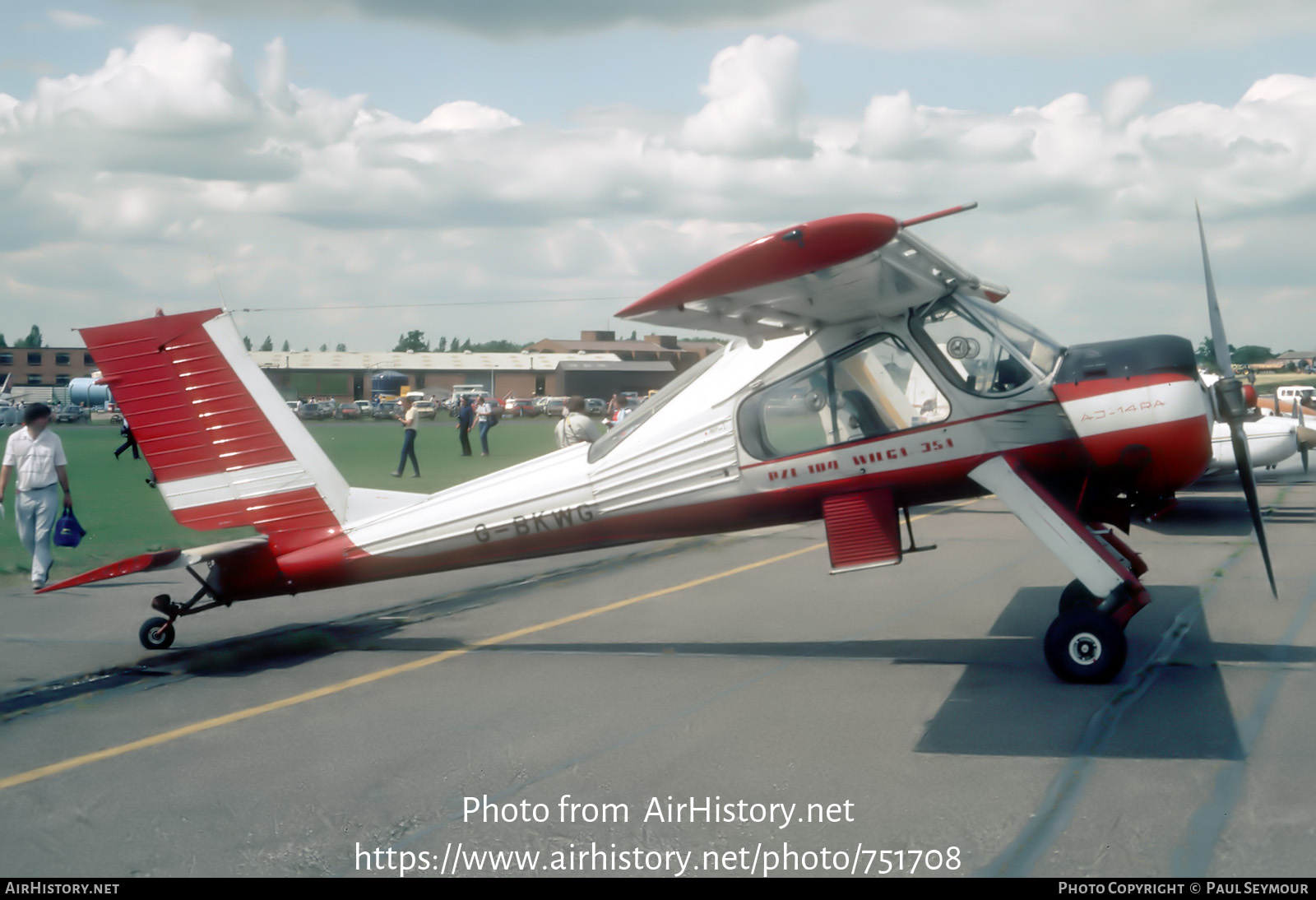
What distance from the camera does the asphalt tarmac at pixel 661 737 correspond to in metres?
3.82

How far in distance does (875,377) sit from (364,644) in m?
4.15

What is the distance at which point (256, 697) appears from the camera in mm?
6035

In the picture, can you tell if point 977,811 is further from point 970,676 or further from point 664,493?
point 664,493

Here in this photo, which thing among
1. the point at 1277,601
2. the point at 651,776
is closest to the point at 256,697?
the point at 651,776

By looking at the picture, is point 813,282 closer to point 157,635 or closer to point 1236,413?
point 1236,413

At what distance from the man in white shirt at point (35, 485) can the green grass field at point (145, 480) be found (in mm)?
722

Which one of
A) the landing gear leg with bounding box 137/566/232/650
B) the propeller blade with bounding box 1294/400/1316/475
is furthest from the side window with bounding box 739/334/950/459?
the propeller blade with bounding box 1294/400/1316/475

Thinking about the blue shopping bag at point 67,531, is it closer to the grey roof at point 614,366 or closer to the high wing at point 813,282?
the high wing at point 813,282

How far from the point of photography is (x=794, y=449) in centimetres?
669

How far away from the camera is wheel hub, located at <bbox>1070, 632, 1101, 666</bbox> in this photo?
19.1 feet

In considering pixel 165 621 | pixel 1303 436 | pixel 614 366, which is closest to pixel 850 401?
pixel 165 621

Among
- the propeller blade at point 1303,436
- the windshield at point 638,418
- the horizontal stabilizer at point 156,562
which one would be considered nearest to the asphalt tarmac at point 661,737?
the horizontal stabilizer at point 156,562

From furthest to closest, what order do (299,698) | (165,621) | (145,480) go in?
1. (145,480)
2. (165,621)
3. (299,698)

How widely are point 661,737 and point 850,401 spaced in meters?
2.62
